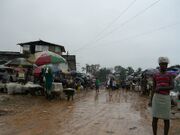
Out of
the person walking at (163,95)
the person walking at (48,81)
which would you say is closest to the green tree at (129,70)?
the person walking at (48,81)

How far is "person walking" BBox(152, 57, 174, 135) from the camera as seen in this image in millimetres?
6141

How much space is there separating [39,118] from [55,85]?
21.1 feet

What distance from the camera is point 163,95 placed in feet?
20.3

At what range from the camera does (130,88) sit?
3741 cm

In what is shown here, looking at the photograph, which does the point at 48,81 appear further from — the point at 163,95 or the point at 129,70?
the point at 129,70

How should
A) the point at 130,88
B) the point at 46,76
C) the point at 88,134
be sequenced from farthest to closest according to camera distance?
the point at 130,88
the point at 46,76
the point at 88,134

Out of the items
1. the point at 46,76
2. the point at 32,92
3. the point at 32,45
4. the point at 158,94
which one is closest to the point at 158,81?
the point at 158,94

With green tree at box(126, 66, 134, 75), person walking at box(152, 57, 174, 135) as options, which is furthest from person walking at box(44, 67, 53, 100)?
green tree at box(126, 66, 134, 75)

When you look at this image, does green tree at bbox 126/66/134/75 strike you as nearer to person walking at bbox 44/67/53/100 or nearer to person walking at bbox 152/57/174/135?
person walking at bbox 44/67/53/100

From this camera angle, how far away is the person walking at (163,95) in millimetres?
6141

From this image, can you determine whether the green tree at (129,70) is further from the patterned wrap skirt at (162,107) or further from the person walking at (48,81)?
the patterned wrap skirt at (162,107)

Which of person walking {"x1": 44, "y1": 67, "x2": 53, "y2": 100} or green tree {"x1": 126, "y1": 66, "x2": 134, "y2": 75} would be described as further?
green tree {"x1": 126, "y1": 66, "x2": 134, "y2": 75}

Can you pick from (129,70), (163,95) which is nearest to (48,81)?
(163,95)

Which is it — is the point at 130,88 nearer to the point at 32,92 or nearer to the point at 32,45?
the point at 32,45
